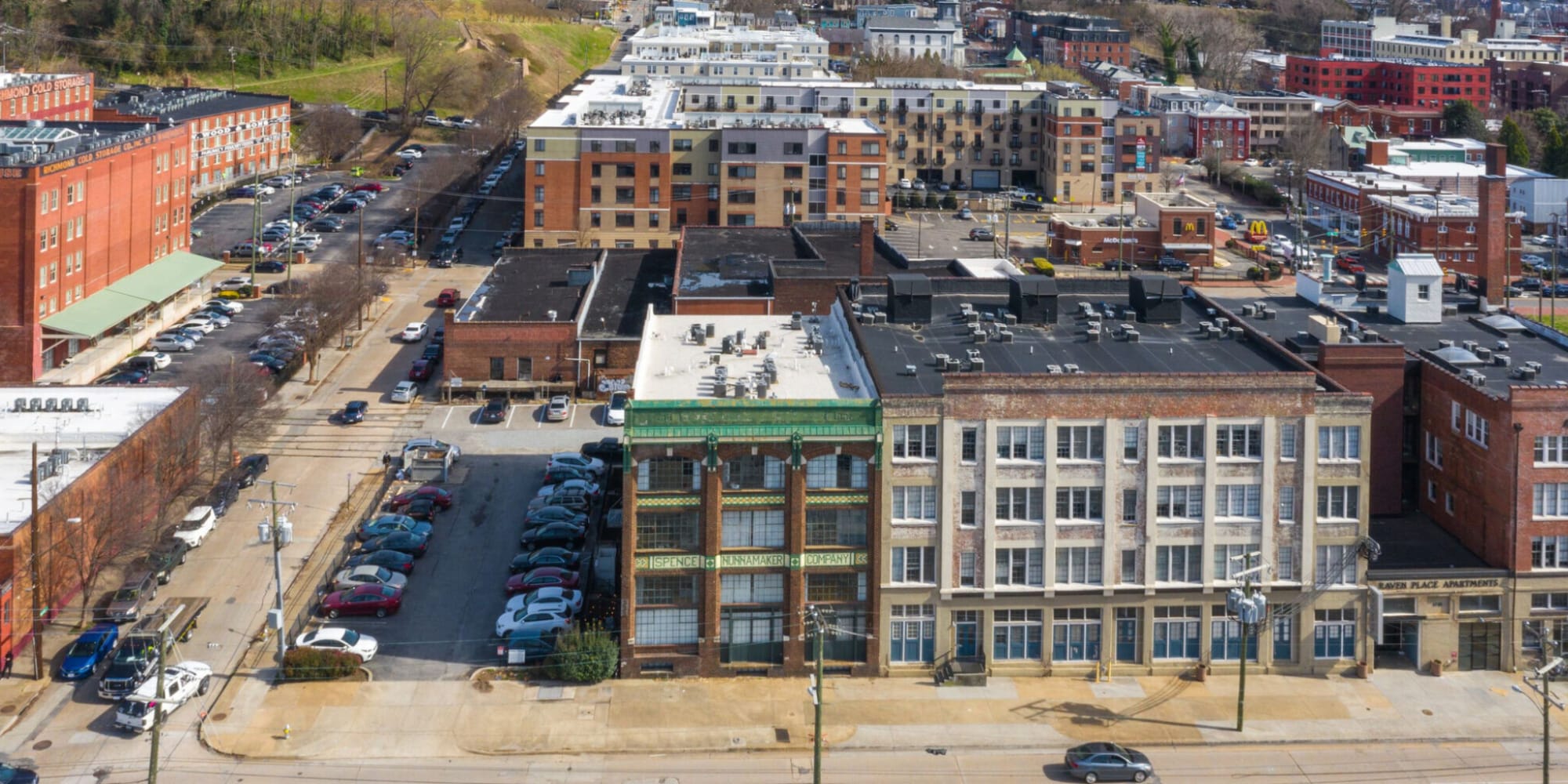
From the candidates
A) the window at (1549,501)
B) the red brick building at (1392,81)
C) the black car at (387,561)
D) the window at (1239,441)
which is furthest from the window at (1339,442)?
the red brick building at (1392,81)

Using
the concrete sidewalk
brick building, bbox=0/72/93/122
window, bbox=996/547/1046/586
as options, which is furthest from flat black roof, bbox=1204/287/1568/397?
brick building, bbox=0/72/93/122

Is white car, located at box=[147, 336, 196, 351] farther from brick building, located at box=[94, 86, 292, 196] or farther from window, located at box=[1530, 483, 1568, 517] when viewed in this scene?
window, located at box=[1530, 483, 1568, 517]

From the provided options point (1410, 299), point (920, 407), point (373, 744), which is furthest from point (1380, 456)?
point (373, 744)

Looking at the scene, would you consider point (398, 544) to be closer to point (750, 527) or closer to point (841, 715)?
point (750, 527)

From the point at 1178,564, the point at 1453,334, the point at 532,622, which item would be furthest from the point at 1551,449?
the point at 532,622

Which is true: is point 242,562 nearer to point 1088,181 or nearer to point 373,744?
point 373,744
